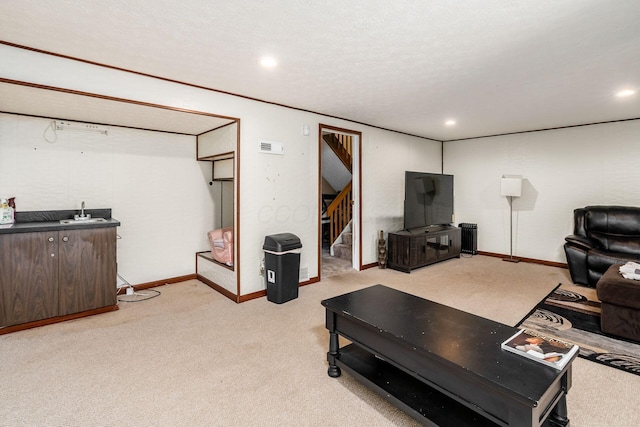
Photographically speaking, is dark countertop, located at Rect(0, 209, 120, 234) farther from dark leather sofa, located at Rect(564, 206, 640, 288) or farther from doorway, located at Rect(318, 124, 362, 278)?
Answer: dark leather sofa, located at Rect(564, 206, 640, 288)

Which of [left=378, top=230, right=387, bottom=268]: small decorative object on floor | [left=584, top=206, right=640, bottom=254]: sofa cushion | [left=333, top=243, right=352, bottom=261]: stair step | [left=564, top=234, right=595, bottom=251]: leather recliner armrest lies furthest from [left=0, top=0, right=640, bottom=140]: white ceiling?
[left=333, top=243, right=352, bottom=261]: stair step

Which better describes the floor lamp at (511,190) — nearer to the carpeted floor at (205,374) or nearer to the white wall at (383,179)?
the white wall at (383,179)

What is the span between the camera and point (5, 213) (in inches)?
117

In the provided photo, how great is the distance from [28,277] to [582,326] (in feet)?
16.9

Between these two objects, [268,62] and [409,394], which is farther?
[268,62]

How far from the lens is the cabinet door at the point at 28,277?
2744mm

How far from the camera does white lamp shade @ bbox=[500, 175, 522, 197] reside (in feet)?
17.8

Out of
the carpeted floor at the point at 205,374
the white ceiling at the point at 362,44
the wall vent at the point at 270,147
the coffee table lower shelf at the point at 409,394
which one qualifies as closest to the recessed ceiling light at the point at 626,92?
the white ceiling at the point at 362,44

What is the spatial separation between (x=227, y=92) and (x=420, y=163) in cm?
412

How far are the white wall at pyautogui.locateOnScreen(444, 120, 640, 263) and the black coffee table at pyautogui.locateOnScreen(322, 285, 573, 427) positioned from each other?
4558 millimetres

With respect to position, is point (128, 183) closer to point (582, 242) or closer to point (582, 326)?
point (582, 326)

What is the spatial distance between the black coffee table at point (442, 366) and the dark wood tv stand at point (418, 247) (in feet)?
8.99

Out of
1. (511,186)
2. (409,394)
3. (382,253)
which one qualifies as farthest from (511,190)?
(409,394)

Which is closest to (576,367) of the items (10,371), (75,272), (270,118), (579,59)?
(579,59)
